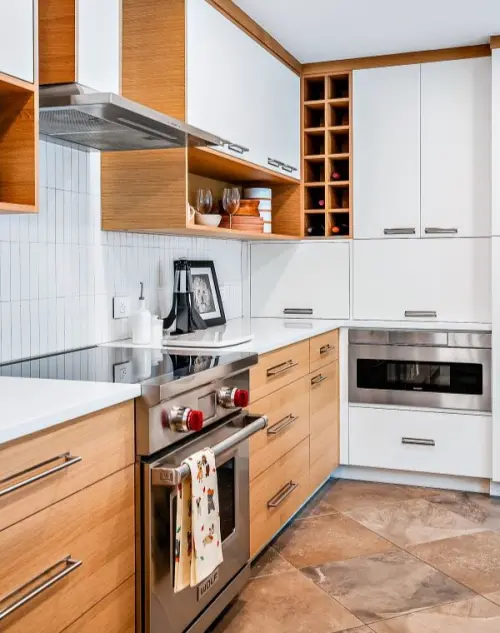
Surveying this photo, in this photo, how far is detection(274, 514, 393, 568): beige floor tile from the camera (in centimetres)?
301

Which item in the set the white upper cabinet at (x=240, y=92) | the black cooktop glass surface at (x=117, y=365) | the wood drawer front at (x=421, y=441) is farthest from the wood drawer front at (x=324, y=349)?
the black cooktop glass surface at (x=117, y=365)

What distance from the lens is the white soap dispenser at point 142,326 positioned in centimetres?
279

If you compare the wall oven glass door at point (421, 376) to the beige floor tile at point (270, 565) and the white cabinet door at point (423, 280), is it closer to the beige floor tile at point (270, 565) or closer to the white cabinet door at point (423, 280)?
the white cabinet door at point (423, 280)

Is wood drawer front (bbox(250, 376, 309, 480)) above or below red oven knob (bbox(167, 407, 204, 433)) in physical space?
below

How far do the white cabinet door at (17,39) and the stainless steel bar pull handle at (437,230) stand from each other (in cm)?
249

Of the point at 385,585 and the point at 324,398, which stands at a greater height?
the point at 324,398

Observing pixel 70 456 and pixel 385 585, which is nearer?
pixel 70 456

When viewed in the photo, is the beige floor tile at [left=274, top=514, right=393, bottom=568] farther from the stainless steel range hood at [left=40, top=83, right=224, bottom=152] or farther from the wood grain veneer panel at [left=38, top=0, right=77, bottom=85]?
the wood grain veneer panel at [left=38, top=0, right=77, bottom=85]

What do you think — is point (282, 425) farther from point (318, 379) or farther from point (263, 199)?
point (263, 199)

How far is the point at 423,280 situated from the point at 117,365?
2142 millimetres

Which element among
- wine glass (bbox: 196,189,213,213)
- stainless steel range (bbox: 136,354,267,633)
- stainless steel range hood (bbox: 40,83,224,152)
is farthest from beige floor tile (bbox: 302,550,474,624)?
stainless steel range hood (bbox: 40,83,224,152)

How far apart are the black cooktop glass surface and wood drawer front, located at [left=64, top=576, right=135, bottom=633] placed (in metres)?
0.53

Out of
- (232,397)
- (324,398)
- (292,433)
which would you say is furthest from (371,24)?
(232,397)

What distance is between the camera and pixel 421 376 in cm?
390
